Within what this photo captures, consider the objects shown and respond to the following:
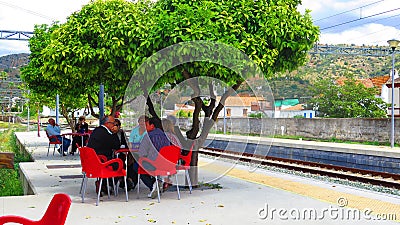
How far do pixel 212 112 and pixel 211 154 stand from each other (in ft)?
42.6

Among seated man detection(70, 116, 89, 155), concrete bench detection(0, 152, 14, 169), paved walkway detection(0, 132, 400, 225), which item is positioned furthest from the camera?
seated man detection(70, 116, 89, 155)

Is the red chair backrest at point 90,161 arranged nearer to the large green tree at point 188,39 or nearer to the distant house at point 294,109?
the large green tree at point 188,39

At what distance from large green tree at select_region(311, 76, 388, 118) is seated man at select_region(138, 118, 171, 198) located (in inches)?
1233

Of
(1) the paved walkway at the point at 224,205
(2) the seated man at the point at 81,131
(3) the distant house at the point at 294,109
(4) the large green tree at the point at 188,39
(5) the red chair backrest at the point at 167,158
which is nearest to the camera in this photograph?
(1) the paved walkway at the point at 224,205

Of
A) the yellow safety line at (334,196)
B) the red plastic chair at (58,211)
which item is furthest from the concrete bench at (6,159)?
the yellow safety line at (334,196)

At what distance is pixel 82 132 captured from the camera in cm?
1783

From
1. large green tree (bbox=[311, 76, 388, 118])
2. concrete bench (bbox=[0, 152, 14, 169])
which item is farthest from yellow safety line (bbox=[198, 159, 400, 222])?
large green tree (bbox=[311, 76, 388, 118])

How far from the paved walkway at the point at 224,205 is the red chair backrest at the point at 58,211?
2856mm

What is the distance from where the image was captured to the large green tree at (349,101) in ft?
126

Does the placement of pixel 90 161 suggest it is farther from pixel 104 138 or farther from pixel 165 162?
pixel 165 162

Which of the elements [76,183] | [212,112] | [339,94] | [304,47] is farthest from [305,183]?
[339,94]

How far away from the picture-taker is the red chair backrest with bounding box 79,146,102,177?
8.35 m

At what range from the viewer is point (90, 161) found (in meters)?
8.45

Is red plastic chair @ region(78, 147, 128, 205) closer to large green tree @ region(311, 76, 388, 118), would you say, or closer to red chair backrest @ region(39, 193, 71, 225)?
red chair backrest @ region(39, 193, 71, 225)
